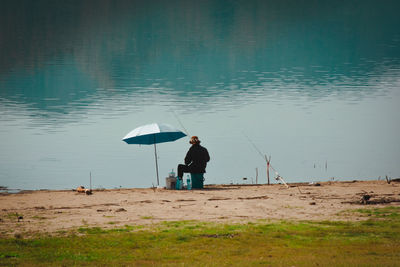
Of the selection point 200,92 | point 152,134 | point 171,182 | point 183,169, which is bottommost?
point 171,182

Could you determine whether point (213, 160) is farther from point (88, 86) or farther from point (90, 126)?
point (88, 86)

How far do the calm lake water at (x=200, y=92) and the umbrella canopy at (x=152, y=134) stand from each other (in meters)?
3.62

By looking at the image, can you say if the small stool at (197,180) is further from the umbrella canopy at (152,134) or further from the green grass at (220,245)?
the green grass at (220,245)

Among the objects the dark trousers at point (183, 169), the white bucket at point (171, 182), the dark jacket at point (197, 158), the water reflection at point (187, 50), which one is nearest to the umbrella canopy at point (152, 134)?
the dark jacket at point (197, 158)

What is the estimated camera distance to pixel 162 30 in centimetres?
12256

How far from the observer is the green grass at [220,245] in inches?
343

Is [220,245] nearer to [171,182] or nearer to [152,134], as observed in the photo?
[171,182]

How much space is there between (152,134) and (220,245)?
921cm

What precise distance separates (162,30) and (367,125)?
90032 mm

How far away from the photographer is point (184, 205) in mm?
14031

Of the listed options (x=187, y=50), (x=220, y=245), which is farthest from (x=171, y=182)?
(x=187, y=50)

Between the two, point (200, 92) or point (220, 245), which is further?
point (200, 92)

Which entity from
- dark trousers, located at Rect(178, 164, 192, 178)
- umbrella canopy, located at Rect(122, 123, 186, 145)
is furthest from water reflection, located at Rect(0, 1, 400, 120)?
dark trousers, located at Rect(178, 164, 192, 178)

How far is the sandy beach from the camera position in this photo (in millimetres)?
11969
